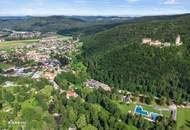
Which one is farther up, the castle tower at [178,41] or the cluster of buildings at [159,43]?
the castle tower at [178,41]

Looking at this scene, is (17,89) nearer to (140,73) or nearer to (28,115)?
(28,115)

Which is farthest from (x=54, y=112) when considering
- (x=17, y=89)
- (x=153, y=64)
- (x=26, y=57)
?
(x=26, y=57)

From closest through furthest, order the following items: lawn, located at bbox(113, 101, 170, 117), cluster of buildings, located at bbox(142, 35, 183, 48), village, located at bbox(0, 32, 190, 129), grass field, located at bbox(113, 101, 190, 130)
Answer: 1. grass field, located at bbox(113, 101, 190, 130)
2. lawn, located at bbox(113, 101, 170, 117)
3. village, located at bbox(0, 32, 190, 129)
4. cluster of buildings, located at bbox(142, 35, 183, 48)

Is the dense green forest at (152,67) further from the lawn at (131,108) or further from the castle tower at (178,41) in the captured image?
the lawn at (131,108)

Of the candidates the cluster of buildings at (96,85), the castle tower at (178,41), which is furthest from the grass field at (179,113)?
the castle tower at (178,41)

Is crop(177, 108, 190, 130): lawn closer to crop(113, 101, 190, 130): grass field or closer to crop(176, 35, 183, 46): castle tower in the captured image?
crop(113, 101, 190, 130): grass field

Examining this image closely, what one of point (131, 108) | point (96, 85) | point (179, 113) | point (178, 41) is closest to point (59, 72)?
point (96, 85)

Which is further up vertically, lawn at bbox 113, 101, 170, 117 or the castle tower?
the castle tower

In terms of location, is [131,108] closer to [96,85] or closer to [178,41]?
[96,85]

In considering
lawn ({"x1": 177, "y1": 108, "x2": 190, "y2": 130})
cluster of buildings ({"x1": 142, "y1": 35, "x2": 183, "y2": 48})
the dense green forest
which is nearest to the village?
cluster of buildings ({"x1": 142, "y1": 35, "x2": 183, "y2": 48})

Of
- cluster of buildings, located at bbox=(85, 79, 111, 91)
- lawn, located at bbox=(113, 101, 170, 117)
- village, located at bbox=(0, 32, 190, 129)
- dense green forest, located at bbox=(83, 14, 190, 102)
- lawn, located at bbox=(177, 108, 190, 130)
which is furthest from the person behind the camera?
cluster of buildings, located at bbox=(85, 79, 111, 91)
